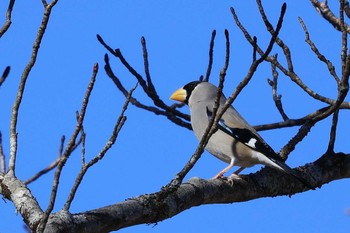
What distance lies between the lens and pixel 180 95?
7426 millimetres

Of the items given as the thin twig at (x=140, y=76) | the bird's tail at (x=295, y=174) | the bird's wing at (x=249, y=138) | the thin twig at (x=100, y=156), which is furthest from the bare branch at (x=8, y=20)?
the bird's wing at (x=249, y=138)

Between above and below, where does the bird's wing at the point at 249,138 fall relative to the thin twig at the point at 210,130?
above

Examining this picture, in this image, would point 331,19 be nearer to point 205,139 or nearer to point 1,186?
point 205,139

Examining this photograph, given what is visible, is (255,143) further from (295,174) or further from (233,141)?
(295,174)

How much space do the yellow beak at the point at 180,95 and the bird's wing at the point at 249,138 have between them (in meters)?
1.03

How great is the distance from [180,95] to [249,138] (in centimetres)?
168

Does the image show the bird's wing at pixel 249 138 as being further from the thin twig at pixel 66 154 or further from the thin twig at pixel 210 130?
the thin twig at pixel 66 154

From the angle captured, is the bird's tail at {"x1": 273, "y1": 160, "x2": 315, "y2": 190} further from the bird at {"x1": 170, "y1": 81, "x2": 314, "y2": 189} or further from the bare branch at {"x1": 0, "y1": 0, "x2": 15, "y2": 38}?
the bare branch at {"x1": 0, "y1": 0, "x2": 15, "y2": 38}

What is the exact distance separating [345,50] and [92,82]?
171 cm

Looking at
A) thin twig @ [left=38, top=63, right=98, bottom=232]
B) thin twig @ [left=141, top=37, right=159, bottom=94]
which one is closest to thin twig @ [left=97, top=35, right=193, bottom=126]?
thin twig @ [left=141, top=37, right=159, bottom=94]

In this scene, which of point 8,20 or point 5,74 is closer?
point 5,74

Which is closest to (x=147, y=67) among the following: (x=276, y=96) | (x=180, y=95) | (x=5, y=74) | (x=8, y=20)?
(x=276, y=96)

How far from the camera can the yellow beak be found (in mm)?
7344

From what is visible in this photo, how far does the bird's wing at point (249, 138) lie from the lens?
216 inches
